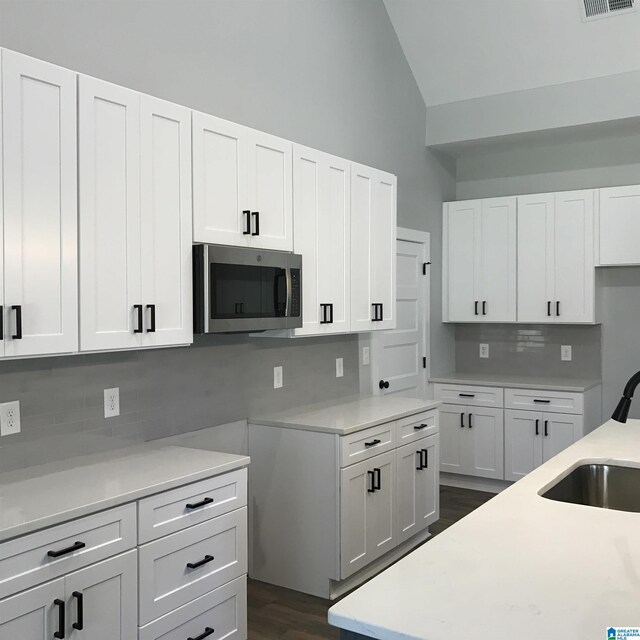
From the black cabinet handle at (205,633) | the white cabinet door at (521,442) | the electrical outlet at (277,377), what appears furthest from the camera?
the white cabinet door at (521,442)

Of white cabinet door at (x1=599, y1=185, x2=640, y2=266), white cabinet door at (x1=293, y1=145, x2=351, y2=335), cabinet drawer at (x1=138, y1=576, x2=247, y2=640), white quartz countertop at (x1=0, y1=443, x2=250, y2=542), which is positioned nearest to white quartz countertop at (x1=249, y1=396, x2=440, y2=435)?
white cabinet door at (x1=293, y1=145, x2=351, y2=335)

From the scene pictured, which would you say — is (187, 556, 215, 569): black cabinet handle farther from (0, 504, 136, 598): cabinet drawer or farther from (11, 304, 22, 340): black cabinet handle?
(11, 304, 22, 340): black cabinet handle

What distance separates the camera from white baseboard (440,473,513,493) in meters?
5.54

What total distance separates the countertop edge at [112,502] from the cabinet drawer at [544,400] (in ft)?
10.0

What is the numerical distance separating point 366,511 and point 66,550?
1924mm

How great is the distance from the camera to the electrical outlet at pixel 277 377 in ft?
13.2

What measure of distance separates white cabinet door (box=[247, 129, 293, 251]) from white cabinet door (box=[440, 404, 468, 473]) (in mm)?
2701

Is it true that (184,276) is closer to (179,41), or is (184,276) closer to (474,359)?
(179,41)

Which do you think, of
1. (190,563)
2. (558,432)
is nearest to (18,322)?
(190,563)

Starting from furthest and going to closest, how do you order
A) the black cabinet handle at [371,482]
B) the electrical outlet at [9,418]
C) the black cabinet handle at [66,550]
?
the black cabinet handle at [371,482], the electrical outlet at [9,418], the black cabinet handle at [66,550]

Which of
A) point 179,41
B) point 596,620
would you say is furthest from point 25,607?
point 179,41

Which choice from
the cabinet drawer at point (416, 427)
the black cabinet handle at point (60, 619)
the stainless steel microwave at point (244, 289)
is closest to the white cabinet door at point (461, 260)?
the cabinet drawer at point (416, 427)

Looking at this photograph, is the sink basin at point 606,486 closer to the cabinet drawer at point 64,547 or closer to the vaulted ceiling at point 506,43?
the cabinet drawer at point 64,547

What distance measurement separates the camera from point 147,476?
2.60 metres
